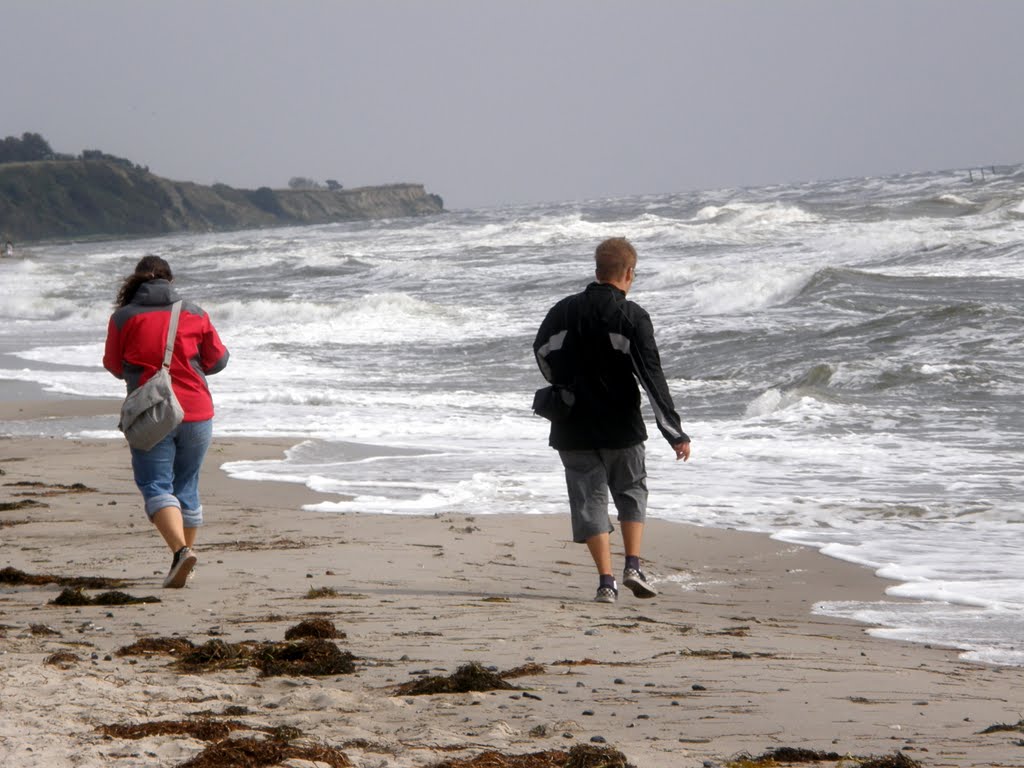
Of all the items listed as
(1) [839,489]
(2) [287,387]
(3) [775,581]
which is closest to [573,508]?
(3) [775,581]

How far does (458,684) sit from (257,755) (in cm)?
84

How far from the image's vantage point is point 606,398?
5.42m

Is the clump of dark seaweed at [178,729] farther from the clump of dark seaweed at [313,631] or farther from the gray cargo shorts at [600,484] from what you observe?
the gray cargo shorts at [600,484]

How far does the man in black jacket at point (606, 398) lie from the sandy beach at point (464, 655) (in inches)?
14.6

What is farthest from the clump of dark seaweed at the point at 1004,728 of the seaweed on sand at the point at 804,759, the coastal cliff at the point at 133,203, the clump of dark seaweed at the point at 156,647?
the coastal cliff at the point at 133,203

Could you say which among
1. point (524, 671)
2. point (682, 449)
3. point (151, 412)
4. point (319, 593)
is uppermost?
point (151, 412)

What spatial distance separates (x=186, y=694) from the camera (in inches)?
138

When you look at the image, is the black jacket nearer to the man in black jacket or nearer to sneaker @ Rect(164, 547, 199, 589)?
the man in black jacket

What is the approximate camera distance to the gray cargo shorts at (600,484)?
550 cm

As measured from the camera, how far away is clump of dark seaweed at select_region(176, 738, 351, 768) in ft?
9.39

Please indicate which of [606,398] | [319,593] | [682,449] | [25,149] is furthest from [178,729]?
[25,149]

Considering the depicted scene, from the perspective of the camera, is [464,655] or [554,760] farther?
[464,655]

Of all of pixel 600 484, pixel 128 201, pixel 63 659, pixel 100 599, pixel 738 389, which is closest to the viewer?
pixel 63 659

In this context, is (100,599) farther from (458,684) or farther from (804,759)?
(804,759)
